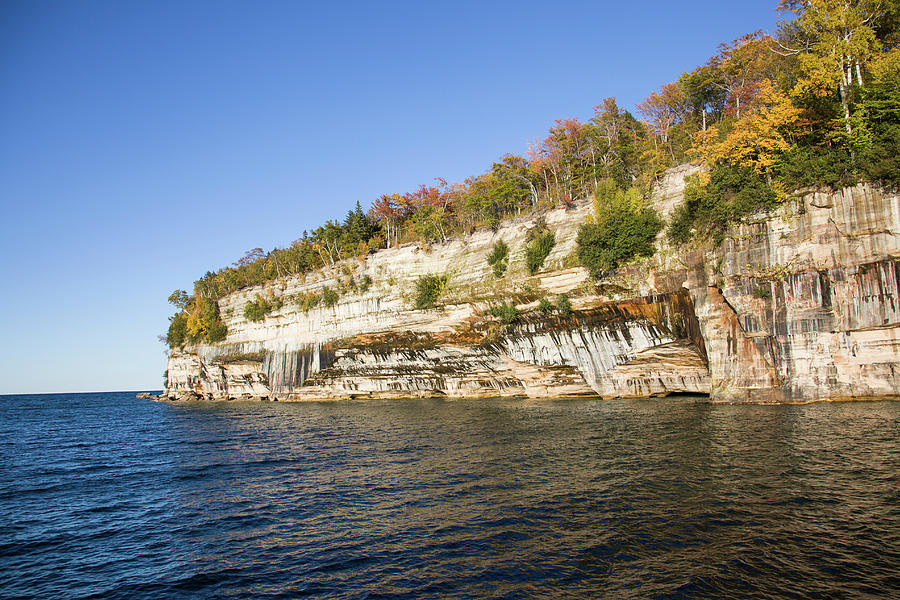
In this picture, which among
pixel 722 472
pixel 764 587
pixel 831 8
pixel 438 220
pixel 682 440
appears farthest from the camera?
pixel 438 220

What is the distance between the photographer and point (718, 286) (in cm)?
2950

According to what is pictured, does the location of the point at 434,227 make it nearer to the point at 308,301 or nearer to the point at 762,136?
the point at 308,301

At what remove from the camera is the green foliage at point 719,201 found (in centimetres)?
2875

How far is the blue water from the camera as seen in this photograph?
9508 millimetres

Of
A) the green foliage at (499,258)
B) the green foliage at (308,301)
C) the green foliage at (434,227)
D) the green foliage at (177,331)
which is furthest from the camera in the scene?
the green foliage at (177,331)

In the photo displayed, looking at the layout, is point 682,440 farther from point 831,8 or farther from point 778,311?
point 831,8

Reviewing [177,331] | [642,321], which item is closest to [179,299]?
[177,331]

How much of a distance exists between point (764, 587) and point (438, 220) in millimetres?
48848

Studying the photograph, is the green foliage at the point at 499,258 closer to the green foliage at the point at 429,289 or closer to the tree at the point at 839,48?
the green foliage at the point at 429,289

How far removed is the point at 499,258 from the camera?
44406 millimetres

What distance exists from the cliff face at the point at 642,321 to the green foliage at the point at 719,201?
103cm

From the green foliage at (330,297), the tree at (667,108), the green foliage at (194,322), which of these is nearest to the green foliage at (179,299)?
the green foliage at (194,322)

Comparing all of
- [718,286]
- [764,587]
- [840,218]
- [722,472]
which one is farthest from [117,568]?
[840,218]

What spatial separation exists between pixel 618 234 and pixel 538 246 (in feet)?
25.2
